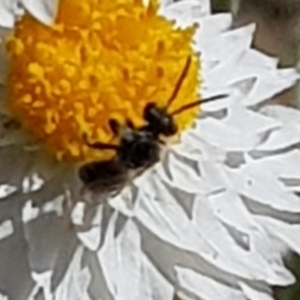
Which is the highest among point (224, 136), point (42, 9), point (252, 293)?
point (42, 9)

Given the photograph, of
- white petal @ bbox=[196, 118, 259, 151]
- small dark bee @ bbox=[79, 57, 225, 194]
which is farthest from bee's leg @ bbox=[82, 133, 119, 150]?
white petal @ bbox=[196, 118, 259, 151]

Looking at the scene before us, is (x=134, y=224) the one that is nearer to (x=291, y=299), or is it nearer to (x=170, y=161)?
(x=170, y=161)

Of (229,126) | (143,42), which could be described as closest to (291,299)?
(229,126)

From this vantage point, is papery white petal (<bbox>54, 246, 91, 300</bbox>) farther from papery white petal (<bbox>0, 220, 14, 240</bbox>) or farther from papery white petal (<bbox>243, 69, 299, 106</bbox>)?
papery white petal (<bbox>243, 69, 299, 106</bbox>)

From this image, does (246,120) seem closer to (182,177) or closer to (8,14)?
(182,177)

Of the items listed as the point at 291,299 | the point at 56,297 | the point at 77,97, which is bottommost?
the point at 291,299

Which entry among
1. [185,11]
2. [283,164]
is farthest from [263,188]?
[185,11]

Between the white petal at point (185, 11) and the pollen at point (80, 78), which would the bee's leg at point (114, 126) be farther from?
the white petal at point (185, 11)
